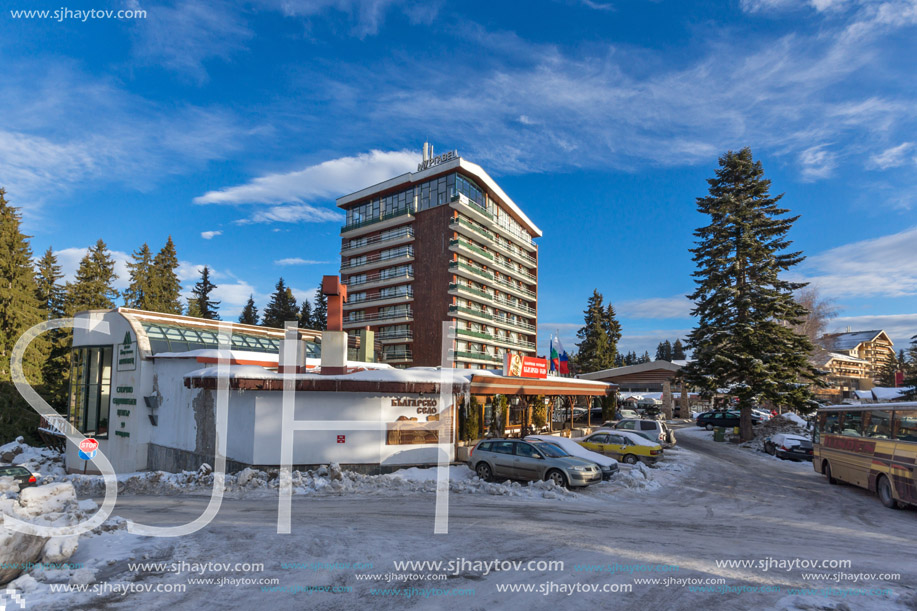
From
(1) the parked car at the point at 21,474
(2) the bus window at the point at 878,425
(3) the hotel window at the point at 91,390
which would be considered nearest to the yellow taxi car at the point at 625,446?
(2) the bus window at the point at 878,425

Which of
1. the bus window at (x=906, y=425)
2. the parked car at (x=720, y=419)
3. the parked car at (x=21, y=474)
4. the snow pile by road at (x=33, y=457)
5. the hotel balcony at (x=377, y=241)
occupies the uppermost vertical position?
the hotel balcony at (x=377, y=241)

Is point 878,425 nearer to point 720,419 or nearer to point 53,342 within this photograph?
point 720,419

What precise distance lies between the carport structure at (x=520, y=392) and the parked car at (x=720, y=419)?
1053 centimetres

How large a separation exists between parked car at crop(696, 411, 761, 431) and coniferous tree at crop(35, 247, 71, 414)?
177 ft

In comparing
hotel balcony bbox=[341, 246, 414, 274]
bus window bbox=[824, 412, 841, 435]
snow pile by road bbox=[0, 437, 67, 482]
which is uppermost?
hotel balcony bbox=[341, 246, 414, 274]

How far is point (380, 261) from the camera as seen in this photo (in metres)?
60.2

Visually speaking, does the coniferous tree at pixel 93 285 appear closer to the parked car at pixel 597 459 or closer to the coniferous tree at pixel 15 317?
the coniferous tree at pixel 15 317

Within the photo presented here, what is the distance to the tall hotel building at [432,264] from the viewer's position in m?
55.3

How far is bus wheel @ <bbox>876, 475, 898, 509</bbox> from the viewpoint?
14.4 metres

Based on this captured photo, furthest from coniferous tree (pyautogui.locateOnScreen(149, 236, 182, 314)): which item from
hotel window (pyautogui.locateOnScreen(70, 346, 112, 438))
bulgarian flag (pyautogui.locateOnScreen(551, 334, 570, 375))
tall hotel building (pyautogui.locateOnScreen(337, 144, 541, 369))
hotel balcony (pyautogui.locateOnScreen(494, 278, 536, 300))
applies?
bulgarian flag (pyautogui.locateOnScreen(551, 334, 570, 375))

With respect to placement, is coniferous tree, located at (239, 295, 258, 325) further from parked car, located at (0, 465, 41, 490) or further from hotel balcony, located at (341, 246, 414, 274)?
parked car, located at (0, 465, 41, 490)

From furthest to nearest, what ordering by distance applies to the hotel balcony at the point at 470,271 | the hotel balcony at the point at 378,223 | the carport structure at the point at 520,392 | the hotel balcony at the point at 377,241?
the hotel balcony at the point at 378,223 < the hotel balcony at the point at 377,241 < the hotel balcony at the point at 470,271 < the carport structure at the point at 520,392

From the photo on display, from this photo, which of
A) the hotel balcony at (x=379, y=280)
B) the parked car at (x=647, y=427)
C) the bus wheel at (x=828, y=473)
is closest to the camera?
the bus wheel at (x=828, y=473)

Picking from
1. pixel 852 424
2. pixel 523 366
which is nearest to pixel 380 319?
pixel 523 366
